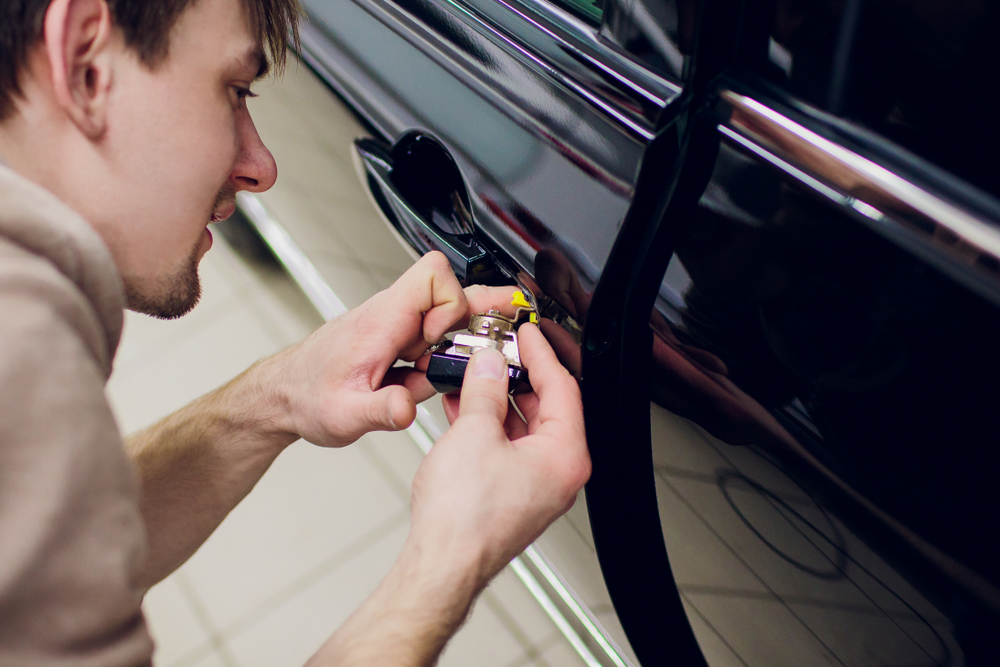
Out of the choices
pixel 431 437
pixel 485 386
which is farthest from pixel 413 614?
pixel 431 437

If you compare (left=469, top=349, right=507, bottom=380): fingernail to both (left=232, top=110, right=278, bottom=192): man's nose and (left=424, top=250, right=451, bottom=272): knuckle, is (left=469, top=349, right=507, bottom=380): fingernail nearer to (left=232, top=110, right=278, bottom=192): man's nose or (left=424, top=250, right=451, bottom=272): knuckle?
(left=424, top=250, right=451, bottom=272): knuckle

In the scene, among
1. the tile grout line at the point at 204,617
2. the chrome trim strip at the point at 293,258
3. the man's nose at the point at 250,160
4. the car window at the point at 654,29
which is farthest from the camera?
the chrome trim strip at the point at 293,258

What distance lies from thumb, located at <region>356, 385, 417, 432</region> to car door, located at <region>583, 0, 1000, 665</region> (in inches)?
8.1

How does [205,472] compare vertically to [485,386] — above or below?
below

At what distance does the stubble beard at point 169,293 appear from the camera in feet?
3.02

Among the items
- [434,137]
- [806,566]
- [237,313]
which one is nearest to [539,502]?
[806,566]

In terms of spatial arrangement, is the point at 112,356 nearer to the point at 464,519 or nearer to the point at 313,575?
the point at 464,519

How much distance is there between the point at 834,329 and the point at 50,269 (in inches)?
25.6

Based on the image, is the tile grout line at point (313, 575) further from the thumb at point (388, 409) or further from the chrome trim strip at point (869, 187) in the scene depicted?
the chrome trim strip at point (869, 187)

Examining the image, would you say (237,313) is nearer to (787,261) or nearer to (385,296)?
(385,296)

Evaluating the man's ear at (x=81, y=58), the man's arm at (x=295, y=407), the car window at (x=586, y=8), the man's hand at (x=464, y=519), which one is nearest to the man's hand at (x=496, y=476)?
the man's hand at (x=464, y=519)

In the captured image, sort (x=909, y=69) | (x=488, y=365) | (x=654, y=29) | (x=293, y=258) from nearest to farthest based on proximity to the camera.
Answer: (x=909, y=69), (x=654, y=29), (x=488, y=365), (x=293, y=258)

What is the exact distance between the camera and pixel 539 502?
697 mm

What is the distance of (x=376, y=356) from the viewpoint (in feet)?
2.90
